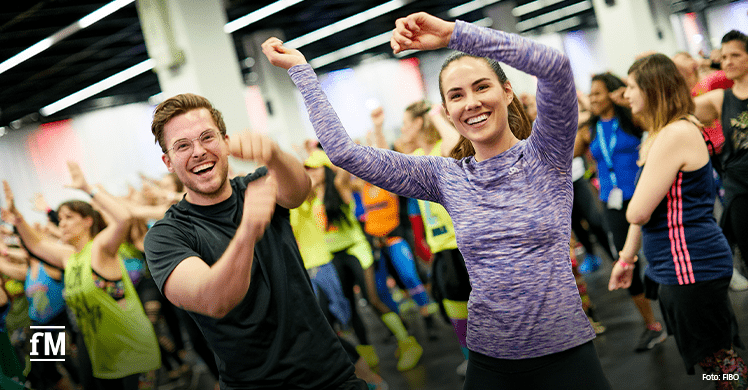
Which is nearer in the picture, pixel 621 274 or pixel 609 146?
pixel 621 274

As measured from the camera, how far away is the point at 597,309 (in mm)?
4574

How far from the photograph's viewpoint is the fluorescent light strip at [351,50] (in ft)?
55.6

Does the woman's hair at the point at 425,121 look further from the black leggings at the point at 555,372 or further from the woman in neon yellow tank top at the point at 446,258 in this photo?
the black leggings at the point at 555,372

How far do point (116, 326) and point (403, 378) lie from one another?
6.49 ft

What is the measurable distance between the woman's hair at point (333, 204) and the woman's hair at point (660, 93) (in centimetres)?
253

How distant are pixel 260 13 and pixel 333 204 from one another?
761 centimetres

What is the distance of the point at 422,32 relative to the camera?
4.46ft

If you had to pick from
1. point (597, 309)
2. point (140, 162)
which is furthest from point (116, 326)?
point (140, 162)

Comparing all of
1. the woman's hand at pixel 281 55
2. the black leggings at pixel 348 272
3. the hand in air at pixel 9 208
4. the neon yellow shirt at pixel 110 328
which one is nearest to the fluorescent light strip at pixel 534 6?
the black leggings at pixel 348 272

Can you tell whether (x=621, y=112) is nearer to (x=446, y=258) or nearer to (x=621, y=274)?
(x=446, y=258)

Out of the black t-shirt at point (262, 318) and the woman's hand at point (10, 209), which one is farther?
the woman's hand at point (10, 209)

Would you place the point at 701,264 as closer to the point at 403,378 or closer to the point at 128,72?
the point at 403,378

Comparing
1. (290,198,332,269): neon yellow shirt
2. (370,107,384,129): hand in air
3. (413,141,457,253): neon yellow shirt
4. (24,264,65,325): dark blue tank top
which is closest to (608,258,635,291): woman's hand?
(413,141,457,253): neon yellow shirt

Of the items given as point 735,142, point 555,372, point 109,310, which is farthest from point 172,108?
point 735,142
